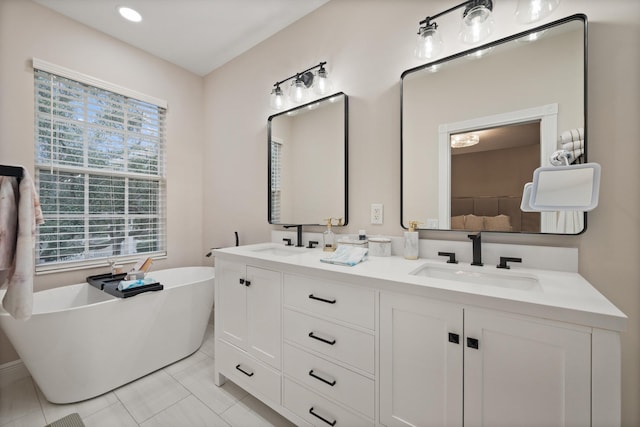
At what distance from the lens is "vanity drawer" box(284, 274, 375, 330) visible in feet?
3.78

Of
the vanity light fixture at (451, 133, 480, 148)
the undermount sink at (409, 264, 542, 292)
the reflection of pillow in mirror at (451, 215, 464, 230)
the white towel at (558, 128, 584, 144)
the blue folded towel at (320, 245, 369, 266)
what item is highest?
the vanity light fixture at (451, 133, 480, 148)

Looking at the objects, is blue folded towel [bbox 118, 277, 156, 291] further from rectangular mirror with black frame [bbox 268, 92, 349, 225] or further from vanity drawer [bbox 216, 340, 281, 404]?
rectangular mirror with black frame [bbox 268, 92, 349, 225]

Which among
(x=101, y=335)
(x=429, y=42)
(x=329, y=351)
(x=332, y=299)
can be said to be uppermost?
(x=429, y=42)

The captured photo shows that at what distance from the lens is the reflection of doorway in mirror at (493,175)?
4.16 ft

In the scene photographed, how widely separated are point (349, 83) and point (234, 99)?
1405 millimetres

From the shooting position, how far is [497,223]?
1.35 m

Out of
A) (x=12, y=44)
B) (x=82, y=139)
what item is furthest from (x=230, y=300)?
(x=12, y=44)

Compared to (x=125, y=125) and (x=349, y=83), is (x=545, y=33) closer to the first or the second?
(x=349, y=83)

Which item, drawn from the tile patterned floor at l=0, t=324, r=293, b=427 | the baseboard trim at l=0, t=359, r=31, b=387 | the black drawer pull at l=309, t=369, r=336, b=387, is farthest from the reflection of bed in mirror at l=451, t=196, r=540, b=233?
the baseboard trim at l=0, t=359, r=31, b=387

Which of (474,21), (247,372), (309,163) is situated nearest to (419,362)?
(247,372)

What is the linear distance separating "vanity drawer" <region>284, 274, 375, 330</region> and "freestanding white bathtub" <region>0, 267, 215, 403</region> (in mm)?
1180

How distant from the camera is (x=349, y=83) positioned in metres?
1.90

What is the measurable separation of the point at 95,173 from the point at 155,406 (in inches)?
77.6

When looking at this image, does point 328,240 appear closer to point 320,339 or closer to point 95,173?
point 320,339
